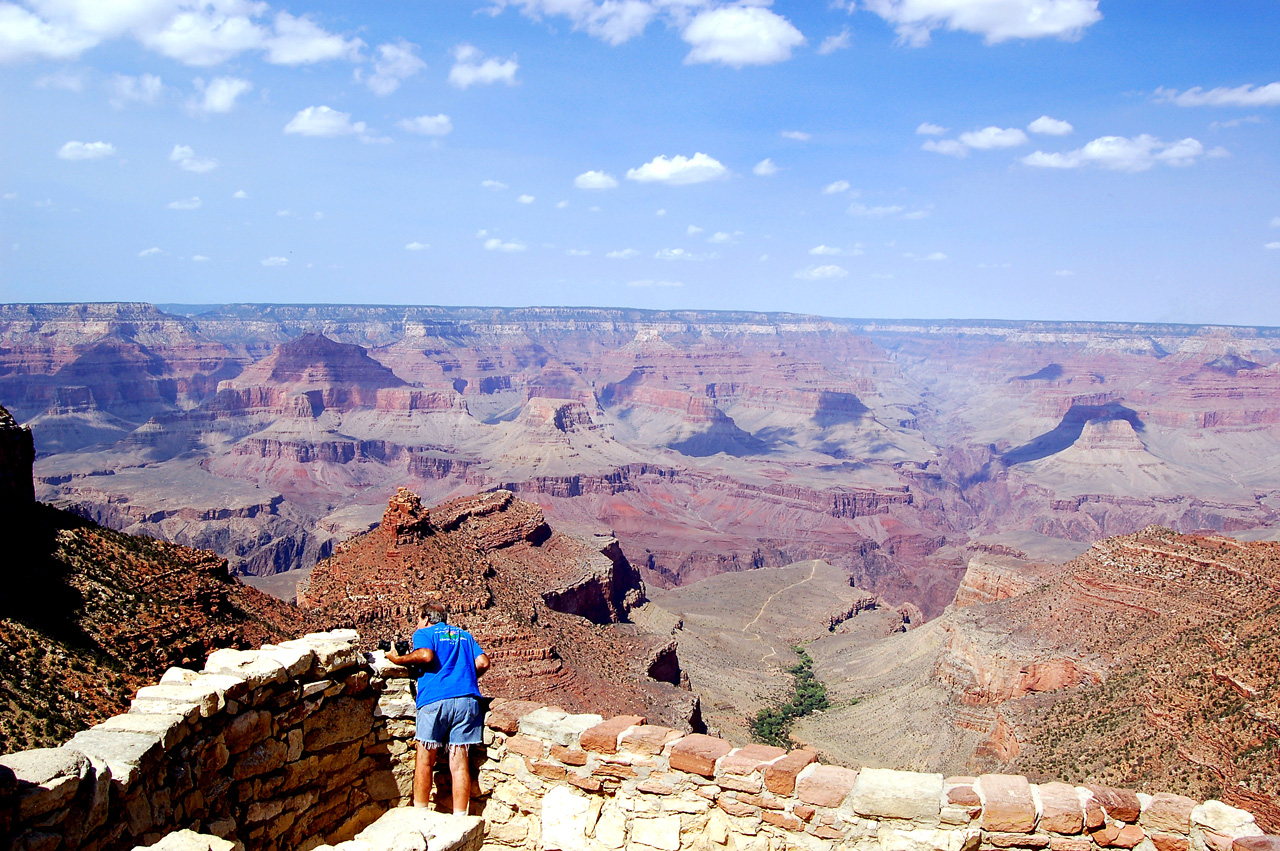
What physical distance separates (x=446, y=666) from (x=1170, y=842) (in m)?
7.46

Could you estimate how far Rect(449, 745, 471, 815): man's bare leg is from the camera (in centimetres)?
951

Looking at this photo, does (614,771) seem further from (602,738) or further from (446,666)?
(446,666)

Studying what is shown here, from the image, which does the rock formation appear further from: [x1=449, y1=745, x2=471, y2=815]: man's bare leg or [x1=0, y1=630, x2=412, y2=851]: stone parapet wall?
[x1=449, y1=745, x2=471, y2=815]: man's bare leg

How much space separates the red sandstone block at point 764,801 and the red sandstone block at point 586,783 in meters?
1.60

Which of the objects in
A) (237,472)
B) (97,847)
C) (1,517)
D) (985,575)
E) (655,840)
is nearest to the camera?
(97,847)

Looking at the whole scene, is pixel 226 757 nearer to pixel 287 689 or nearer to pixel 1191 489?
pixel 287 689

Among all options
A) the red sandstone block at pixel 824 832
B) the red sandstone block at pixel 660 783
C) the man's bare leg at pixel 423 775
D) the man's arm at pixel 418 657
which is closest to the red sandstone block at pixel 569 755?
the red sandstone block at pixel 660 783

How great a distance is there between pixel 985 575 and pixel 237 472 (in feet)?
453

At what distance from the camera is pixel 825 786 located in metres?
8.59

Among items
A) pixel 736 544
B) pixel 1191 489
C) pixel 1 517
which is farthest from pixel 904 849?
pixel 1191 489

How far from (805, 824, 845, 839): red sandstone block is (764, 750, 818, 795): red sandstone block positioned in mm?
390

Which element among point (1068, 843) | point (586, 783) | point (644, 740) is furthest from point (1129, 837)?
point (586, 783)

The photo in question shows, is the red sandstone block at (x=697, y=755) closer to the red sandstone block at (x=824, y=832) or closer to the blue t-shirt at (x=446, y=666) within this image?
the red sandstone block at (x=824, y=832)

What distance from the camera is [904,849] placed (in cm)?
824
